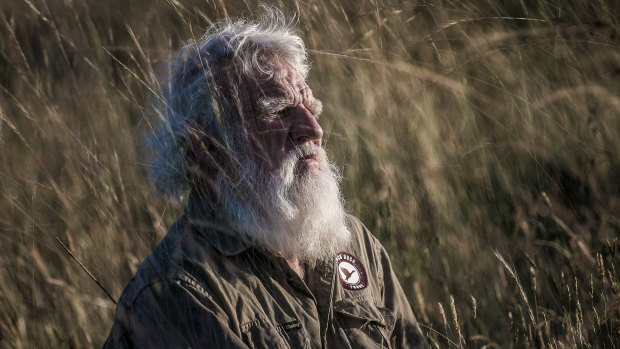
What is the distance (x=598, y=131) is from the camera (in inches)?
111

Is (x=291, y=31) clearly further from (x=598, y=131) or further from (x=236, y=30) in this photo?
(x=598, y=131)

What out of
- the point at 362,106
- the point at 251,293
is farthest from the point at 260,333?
the point at 362,106

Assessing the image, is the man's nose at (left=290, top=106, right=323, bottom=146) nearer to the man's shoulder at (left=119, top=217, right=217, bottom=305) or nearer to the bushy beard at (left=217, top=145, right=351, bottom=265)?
the bushy beard at (left=217, top=145, right=351, bottom=265)

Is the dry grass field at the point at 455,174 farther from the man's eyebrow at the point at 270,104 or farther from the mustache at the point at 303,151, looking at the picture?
the mustache at the point at 303,151

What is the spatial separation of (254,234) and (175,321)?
39 cm

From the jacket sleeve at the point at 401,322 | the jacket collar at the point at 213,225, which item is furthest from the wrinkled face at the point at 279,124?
the jacket sleeve at the point at 401,322

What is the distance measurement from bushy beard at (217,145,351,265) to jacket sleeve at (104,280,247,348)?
1.08ft

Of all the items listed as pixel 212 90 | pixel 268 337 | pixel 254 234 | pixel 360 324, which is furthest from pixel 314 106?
pixel 268 337

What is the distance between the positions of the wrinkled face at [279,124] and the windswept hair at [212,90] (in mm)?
41

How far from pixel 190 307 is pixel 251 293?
203mm

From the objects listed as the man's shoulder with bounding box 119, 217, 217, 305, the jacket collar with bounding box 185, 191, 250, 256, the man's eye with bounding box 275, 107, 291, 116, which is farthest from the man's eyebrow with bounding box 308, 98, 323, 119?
the man's shoulder with bounding box 119, 217, 217, 305

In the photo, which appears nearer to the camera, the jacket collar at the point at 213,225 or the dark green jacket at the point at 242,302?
the dark green jacket at the point at 242,302

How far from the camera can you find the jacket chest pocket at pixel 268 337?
192 cm

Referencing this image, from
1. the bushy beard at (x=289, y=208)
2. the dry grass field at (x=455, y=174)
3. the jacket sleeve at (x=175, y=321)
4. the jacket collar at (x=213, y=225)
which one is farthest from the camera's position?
the dry grass field at (x=455, y=174)
